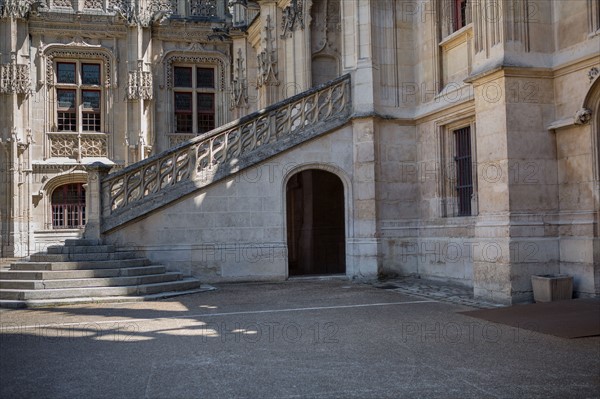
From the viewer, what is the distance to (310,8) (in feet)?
57.6

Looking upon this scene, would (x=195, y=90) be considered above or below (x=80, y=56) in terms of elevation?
below

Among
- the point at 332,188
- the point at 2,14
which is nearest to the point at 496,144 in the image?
the point at 332,188

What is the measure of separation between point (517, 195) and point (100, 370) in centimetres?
682

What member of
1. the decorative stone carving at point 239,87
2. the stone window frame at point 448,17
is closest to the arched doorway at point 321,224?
the stone window frame at point 448,17

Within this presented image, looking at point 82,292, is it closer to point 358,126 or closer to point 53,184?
point 358,126

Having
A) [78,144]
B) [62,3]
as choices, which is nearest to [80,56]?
[62,3]

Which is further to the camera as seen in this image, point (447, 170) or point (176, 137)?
point (176, 137)

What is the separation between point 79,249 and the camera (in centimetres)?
1190

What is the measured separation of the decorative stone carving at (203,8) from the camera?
24.2 m

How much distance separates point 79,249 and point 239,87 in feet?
41.6

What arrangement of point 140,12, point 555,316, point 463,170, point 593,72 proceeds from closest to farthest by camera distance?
point 555,316 < point 593,72 < point 463,170 < point 140,12

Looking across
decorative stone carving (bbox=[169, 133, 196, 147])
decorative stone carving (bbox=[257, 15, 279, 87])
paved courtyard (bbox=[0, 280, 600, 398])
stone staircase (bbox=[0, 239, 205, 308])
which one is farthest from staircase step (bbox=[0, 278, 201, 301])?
decorative stone carving (bbox=[169, 133, 196, 147])

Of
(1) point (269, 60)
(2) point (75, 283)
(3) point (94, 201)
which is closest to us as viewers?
(2) point (75, 283)

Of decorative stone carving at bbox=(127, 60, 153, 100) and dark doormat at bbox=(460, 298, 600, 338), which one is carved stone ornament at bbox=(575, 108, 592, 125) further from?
decorative stone carving at bbox=(127, 60, 153, 100)
